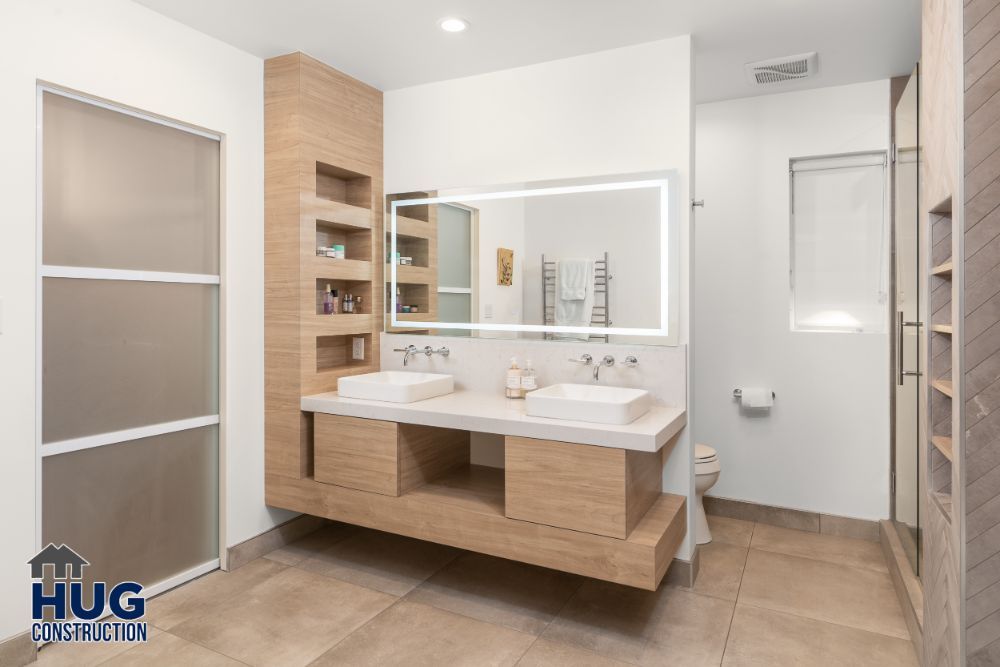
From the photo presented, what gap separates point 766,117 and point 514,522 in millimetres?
2612

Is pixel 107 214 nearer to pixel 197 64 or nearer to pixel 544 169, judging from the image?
pixel 197 64

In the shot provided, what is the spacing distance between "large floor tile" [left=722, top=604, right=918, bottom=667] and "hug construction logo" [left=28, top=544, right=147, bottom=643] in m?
2.25

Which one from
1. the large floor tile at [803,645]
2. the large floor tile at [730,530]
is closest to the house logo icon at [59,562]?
the large floor tile at [803,645]

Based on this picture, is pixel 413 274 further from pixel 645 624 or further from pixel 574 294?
pixel 645 624

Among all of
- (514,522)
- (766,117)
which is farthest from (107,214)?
(766,117)

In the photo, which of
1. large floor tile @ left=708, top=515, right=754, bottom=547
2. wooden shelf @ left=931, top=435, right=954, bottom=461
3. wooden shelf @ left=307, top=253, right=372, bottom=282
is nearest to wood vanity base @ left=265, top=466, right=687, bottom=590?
large floor tile @ left=708, top=515, right=754, bottom=547

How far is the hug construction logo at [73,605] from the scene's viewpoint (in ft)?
6.99

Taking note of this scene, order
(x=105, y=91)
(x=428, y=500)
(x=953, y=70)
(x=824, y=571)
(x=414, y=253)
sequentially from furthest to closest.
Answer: (x=414, y=253)
(x=824, y=571)
(x=428, y=500)
(x=105, y=91)
(x=953, y=70)

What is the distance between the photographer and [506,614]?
95.1 inches

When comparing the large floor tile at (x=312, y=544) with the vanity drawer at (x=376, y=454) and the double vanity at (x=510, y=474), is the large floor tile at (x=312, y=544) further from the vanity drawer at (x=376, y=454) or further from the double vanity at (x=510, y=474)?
the vanity drawer at (x=376, y=454)

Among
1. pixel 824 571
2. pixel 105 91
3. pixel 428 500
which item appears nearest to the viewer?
pixel 105 91

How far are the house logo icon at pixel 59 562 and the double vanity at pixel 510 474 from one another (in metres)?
0.85

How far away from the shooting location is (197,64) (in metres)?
2.63

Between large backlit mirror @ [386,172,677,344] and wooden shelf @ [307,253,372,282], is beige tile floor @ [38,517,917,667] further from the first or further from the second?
wooden shelf @ [307,253,372,282]
